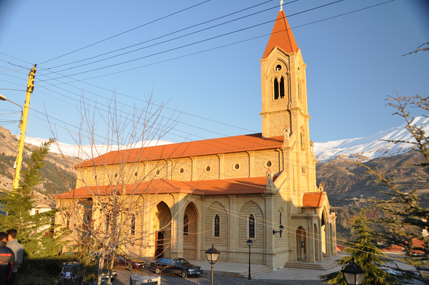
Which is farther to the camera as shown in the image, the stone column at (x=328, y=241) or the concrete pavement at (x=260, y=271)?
the stone column at (x=328, y=241)

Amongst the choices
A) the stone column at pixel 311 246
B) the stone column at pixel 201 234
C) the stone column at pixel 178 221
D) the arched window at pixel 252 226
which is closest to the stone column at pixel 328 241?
the stone column at pixel 311 246

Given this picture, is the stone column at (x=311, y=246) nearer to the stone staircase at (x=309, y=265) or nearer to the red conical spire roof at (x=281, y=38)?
the stone staircase at (x=309, y=265)

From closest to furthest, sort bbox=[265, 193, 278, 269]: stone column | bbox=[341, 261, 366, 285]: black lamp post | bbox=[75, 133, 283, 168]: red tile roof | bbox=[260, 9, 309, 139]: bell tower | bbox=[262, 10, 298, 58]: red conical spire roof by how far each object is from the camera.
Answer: bbox=[341, 261, 366, 285]: black lamp post → bbox=[265, 193, 278, 269]: stone column → bbox=[75, 133, 283, 168]: red tile roof → bbox=[260, 9, 309, 139]: bell tower → bbox=[262, 10, 298, 58]: red conical spire roof

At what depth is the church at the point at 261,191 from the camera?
27.2m

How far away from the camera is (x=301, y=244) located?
30391mm

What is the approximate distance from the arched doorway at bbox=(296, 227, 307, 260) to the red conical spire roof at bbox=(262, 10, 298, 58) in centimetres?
1905

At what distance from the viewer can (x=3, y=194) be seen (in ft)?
39.4

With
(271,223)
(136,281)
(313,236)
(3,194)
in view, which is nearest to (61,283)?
(136,281)

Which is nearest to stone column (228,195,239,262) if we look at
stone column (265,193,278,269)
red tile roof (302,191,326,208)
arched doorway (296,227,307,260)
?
stone column (265,193,278,269)

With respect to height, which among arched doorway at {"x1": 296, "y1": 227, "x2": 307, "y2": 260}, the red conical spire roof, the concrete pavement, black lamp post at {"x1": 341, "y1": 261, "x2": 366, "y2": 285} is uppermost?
the red conical spire roof

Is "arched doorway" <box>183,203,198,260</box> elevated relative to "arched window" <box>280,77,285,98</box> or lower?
lower

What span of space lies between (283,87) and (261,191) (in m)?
13.1

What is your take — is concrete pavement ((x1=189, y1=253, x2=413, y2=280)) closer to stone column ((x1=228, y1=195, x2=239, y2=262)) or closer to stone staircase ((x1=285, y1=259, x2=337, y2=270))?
stone staircase ((x1=285, y1=259, x2=337, y2=270))

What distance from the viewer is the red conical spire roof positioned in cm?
3472
